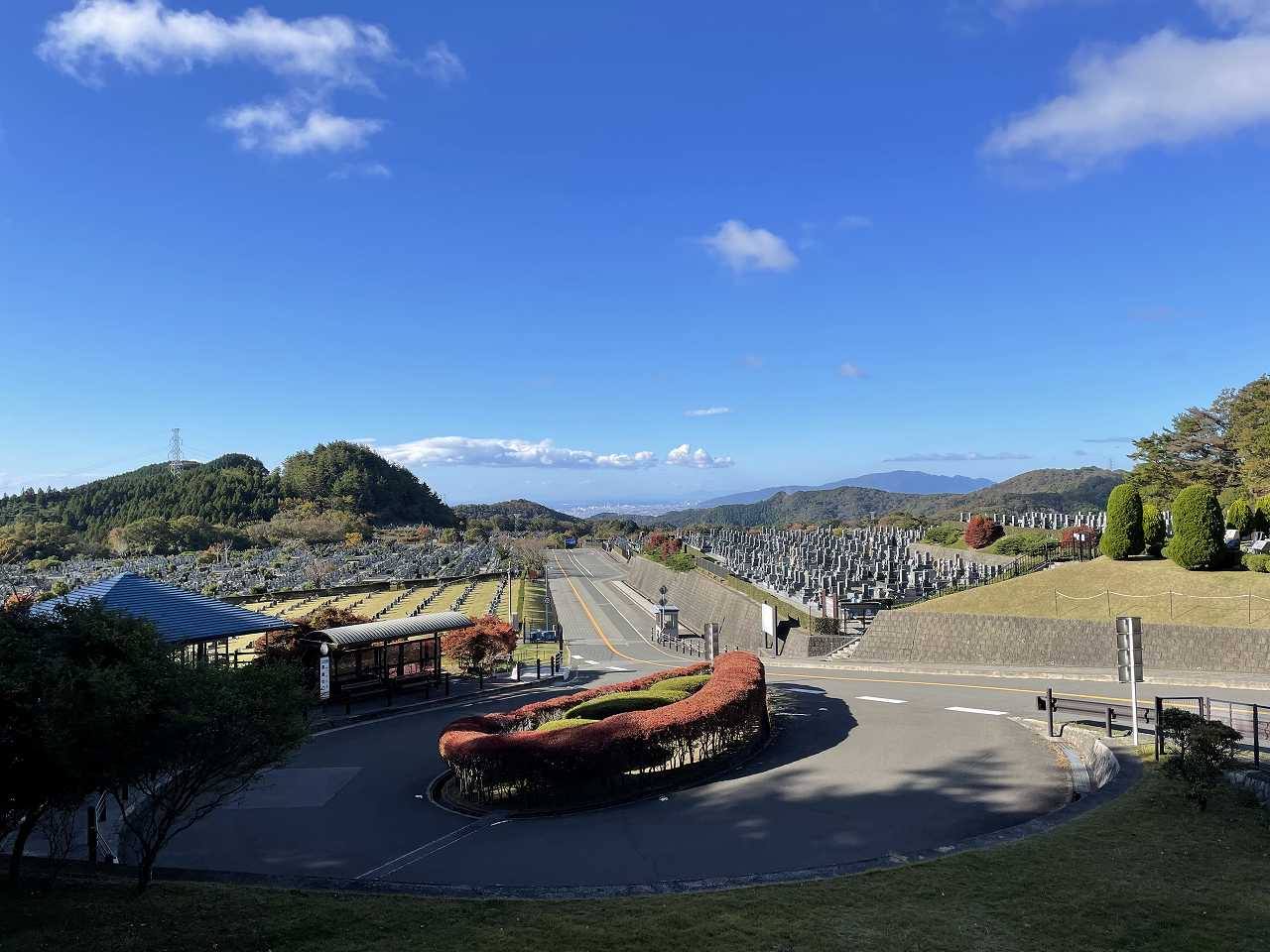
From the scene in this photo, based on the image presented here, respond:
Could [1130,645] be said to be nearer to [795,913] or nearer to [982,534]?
[795,913]

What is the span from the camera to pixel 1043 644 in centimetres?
2430

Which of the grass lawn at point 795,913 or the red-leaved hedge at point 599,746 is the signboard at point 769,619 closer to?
the red-leaved hedge at point 599,746

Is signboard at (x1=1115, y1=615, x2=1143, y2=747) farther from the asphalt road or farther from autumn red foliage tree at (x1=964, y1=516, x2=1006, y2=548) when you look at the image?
autumn red foliage tree at (x1=964, y1=516, x2=1006, y2=548)

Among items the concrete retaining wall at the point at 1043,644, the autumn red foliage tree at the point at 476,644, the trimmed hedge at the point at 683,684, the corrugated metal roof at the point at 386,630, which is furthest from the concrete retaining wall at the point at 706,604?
the corrugated metal roof at the point at 386,630

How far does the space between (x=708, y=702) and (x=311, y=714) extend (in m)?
10.5

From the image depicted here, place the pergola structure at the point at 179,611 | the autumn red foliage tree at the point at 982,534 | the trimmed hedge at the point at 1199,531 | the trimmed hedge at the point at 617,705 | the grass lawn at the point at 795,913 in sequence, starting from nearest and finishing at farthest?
the grass lawn at the point at 795,913 < the trimmed hedge at the point at 617,705 < the pergola structure at the point at 179,611 < the trimmed hedge at the point at 1199,531 < the autumn red foliage tree at the point at 982,534

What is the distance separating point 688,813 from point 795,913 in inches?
176

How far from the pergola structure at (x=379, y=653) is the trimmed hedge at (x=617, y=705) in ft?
22.6

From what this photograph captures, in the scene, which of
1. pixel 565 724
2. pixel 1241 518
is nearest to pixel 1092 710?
pixel 565 724

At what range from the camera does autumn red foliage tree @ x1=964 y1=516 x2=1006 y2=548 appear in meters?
49.1

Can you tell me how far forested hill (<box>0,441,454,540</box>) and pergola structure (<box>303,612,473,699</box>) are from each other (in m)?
98.8

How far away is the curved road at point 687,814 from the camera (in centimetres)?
910

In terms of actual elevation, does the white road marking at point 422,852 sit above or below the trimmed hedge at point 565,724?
below

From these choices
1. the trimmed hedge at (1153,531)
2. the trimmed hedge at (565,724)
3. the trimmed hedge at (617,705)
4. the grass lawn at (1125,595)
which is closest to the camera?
the trimmed hedge at (565,724)
